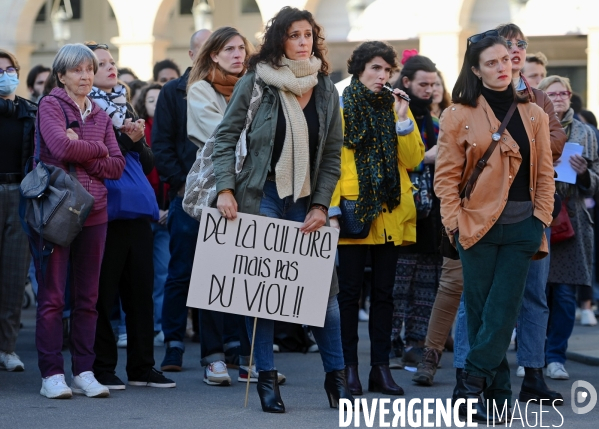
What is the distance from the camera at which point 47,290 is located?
6641 millimetres

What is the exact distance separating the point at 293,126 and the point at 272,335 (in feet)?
3.73

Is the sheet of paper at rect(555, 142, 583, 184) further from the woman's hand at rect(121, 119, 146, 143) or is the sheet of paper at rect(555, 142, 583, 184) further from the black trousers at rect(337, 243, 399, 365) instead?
the woman's hand at rect(121, 119, 146, 143)

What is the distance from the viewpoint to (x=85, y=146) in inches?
257

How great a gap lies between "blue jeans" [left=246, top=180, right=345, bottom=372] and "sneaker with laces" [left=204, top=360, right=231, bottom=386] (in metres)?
1.03

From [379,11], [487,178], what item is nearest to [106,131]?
[487,178]

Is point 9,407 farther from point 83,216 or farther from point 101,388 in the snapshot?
point 83,216

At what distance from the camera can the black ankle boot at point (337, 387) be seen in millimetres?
6320

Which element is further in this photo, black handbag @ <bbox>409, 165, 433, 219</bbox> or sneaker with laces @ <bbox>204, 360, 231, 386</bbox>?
black handbag @ <bbox>409, 165, 433, 219</bbox>

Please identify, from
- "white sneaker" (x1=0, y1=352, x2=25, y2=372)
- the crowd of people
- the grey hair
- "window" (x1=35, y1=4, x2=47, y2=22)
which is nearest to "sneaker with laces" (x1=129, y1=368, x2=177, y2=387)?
the crowd of people

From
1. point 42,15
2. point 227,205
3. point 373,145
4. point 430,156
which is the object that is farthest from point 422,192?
point 42,15

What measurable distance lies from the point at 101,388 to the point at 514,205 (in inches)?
102

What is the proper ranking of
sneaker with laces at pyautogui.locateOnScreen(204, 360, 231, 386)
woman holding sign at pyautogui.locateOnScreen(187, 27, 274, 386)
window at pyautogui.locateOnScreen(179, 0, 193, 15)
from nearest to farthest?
sneaker with laces at pyautogui.locateOnScreen(204, 360, 231, 386) < woman holding sign at pyautogui.locateOnScreen(187, 27, 274, 386) < window at pyautogui.locateOnScreen(179, 0, 193, 15)

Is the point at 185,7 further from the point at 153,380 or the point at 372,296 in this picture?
the point at 372,296

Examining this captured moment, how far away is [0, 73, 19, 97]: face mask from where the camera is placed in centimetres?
752
